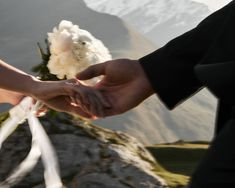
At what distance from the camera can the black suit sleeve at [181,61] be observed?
2428 millimetres

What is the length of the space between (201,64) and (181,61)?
0.33 metres

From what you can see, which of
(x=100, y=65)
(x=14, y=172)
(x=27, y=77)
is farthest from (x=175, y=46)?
(x=14, y=172)

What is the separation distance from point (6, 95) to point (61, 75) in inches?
24.2

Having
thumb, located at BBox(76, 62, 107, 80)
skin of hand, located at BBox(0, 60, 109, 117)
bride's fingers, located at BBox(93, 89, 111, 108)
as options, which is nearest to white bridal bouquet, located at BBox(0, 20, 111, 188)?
skin of hand, located at BBox(0, 60, 109, 117)

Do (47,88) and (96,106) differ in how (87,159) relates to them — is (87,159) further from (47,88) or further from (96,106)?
(96,106)

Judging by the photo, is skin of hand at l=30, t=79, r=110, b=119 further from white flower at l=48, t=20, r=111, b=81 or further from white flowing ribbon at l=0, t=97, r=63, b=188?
white flower at l=48, t=20, r=111, b=81

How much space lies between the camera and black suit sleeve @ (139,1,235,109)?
243 centimetres

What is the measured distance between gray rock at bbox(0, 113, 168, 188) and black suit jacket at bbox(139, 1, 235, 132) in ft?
28.4

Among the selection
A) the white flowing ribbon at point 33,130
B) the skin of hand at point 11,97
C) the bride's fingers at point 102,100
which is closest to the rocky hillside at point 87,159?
the white flowing ribbon at point 33,130

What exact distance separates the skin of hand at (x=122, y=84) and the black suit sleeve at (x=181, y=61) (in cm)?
11

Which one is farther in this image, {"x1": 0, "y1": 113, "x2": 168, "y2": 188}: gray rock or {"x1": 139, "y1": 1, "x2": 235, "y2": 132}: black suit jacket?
{"x1": 0, "y1": 113, "x2": 168, "y2": 188}: gray rock

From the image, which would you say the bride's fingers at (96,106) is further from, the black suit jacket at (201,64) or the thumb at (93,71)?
the black suit jacket at (201,64)

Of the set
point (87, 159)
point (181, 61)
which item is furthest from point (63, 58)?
point (87, 159)

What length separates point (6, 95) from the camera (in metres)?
3.72
